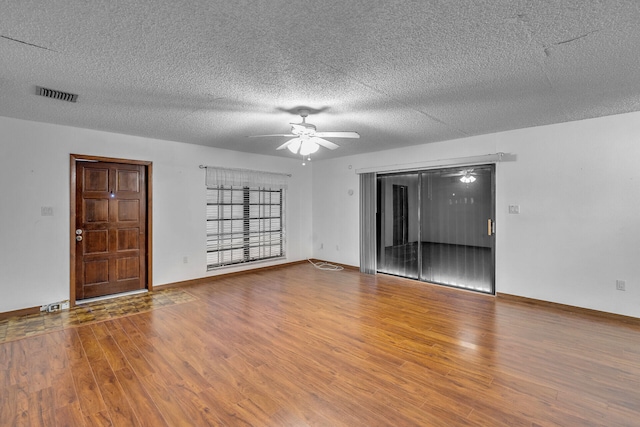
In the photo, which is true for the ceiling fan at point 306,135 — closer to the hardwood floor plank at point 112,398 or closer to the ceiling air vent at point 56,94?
the ceiling air vent at point 56,94

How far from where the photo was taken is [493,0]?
1684mm

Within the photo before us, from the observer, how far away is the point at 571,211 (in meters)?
4.07

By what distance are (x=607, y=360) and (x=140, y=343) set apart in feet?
14.6

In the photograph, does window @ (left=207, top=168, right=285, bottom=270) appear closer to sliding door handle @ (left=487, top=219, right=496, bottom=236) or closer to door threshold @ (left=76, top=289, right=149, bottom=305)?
door threshold @ (left=76, top=289, right=149, bottom=305)

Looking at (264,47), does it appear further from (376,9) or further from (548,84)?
(548,84)

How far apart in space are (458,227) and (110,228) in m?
5.68

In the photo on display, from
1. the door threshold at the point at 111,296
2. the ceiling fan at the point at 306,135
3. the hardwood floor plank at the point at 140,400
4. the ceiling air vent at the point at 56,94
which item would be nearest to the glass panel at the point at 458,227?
the ceiling fan at the point at 306,135

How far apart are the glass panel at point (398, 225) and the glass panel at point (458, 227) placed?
187 mm

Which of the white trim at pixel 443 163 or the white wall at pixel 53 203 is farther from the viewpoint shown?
the white trim at pixel 443 163

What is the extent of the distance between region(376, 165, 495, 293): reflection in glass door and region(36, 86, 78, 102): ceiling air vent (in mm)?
5006

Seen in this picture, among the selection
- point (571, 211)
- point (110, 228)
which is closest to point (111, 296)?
point (110, 228)

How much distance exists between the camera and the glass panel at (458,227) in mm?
4863

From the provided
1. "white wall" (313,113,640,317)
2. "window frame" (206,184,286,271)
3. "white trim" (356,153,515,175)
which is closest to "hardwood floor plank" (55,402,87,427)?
"window frame" (206,184,286,271)

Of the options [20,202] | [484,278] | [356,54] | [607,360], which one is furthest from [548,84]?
[20,202]
